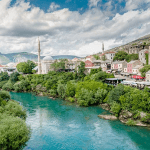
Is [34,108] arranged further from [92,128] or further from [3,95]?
[92,128]

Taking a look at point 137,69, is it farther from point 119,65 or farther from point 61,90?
point 61,90

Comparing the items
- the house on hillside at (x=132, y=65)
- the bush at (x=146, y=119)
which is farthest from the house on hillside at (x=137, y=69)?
the bush at (x=146, y=119)

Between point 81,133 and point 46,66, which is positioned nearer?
point 81,133

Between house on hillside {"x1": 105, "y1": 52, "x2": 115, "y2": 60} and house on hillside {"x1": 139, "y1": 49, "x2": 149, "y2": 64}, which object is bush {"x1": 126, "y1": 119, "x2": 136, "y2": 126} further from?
house on hillside {"x1": 105, "y1": 52, "x2": 115, "y2": 60}

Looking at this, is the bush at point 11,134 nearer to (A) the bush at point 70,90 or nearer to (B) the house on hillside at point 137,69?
(A) the bush at point 70,90

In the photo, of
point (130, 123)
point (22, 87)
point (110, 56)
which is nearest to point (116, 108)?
point (130, 123)

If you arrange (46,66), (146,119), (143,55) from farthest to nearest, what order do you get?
(46,66)
(143,55)
(146,119)

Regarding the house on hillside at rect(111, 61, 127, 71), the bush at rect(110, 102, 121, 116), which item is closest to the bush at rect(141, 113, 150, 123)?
the bush at rect(110, 102, 121, 116)
